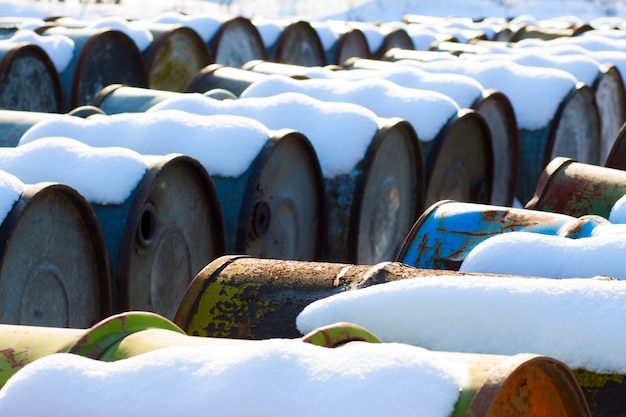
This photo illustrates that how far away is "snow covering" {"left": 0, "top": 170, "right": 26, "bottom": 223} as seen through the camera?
2908mm

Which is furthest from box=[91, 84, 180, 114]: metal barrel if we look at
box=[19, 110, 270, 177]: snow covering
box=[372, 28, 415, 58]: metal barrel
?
box=[372, 28, 415, 58]: metal barrel

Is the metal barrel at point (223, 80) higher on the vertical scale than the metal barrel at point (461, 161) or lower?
higher

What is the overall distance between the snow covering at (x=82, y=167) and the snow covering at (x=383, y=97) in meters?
2.00

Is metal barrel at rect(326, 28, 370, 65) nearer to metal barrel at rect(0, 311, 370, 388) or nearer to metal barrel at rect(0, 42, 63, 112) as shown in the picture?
metal barrel at rect(0, 42, 63, 112)

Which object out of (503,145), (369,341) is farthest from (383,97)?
(369,341)

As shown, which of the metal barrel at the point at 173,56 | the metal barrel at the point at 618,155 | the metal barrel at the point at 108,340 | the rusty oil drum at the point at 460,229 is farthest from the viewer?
the metal barrel at the point at 173,56

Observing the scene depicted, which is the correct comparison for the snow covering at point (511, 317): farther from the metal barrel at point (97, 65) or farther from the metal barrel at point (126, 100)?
the metal barrel at point (97, 65)

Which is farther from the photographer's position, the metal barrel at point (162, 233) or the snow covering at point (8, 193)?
the metal barrel at point (162, 233)

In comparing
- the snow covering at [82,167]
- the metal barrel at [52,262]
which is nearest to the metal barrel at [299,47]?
the snow covering at [82,167]

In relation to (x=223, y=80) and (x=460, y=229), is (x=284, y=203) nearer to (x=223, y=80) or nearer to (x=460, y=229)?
(x=460, y=229)

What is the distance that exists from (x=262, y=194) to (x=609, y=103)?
173 inches

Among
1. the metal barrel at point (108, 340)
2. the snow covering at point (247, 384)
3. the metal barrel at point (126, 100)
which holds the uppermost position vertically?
the snow covering at point (247, 384)

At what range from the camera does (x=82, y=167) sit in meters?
3.48

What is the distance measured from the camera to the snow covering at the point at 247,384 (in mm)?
1447
